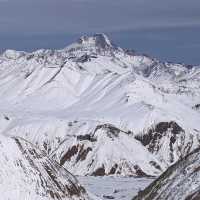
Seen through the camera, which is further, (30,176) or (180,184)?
(30,176)

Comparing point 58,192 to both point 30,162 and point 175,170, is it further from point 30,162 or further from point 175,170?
point 175,170

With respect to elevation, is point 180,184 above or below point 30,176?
above

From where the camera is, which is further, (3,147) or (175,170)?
(3,147)

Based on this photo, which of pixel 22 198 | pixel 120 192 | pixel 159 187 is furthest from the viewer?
pixel 120 192

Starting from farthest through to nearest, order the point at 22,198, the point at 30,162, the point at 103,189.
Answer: the point at 103,189 < the point at 30,162 < the point at 22,198

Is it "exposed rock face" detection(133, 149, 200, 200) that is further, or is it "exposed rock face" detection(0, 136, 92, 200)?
"exposed rock face" detection(0, 136, 92, 200)

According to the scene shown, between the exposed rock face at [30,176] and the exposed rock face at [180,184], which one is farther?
the exposed rock face at [30,176]

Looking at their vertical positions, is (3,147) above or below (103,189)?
above

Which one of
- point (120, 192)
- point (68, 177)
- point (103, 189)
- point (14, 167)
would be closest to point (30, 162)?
point (14, 167)
